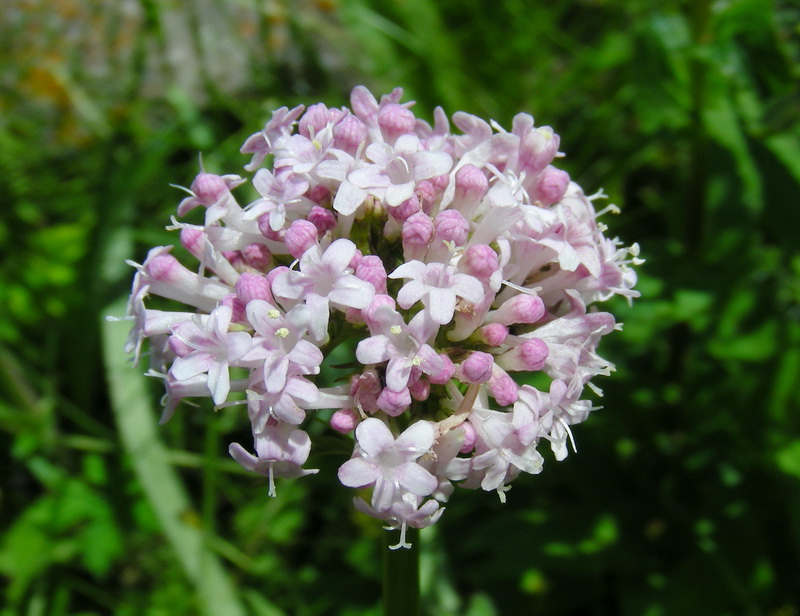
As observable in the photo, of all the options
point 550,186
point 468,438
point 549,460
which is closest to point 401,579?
point 468,438

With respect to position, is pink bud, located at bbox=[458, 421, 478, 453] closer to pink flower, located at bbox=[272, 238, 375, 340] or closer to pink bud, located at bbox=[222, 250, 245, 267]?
pink flower, located at bbox=[272, 238, 375, 340]

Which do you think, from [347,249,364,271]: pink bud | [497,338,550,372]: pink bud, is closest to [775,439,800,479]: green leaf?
[497,338,550,372]: pink bud

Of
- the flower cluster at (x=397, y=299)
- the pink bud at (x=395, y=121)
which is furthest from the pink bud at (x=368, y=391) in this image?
the pink bud at (x=395, y=121)

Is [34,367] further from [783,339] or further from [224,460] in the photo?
[783,339]

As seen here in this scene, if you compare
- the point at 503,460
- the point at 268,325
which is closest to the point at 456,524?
the point at 503,460

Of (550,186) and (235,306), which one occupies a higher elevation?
(550,186)

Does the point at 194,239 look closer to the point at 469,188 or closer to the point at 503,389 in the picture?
the point at 469,188
